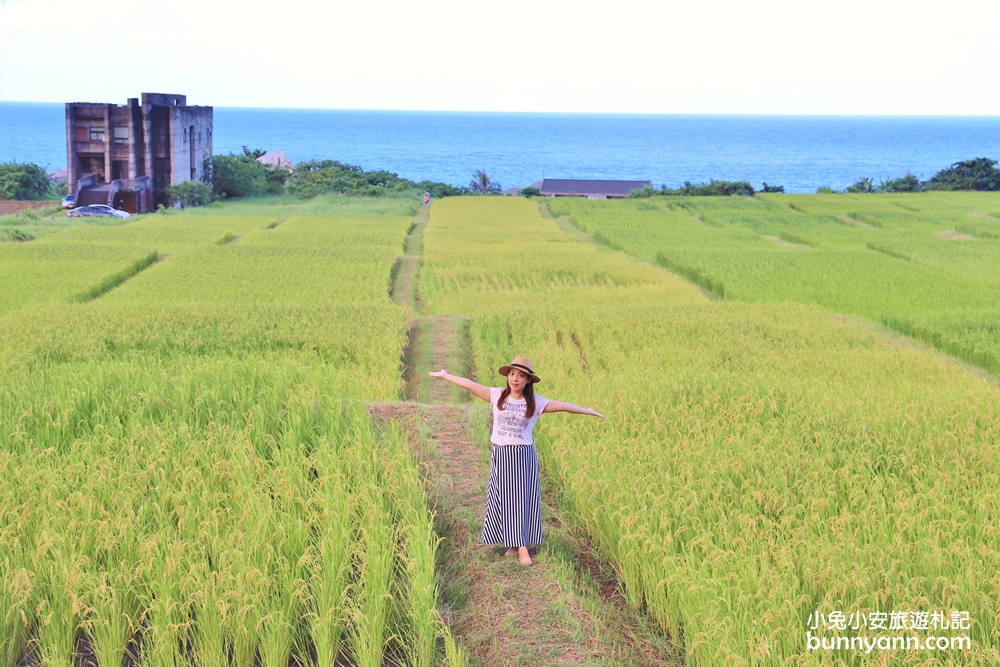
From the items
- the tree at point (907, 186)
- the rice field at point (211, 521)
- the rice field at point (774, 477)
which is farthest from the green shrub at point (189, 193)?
Answer: the tree at point (907, 186)

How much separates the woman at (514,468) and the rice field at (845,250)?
8.91m

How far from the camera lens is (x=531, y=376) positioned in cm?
488

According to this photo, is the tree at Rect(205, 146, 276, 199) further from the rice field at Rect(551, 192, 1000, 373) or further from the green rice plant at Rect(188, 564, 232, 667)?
the green rice plant at Rect(188, 564, 232, 667)

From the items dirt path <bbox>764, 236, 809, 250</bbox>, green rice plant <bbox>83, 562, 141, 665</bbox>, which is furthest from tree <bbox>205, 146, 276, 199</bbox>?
green rice plant <bbox>83, 562, 141, 665</bbox>

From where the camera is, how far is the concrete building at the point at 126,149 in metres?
36.3

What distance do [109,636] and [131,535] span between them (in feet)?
2.29

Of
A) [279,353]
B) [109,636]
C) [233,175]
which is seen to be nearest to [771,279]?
[279,353]

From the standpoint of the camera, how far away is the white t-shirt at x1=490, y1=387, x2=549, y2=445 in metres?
4.99

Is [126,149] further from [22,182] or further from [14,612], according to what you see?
[14,612]

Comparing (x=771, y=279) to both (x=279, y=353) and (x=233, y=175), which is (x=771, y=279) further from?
(x=233, y=175)

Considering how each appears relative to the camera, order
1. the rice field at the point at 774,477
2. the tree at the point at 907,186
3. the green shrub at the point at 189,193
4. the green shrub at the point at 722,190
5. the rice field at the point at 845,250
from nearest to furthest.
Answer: the rice field at the point at 774,477 → the rice field at the point at 845,250 → the green shrub at the point at 189,193 → the green shrub at the point at 722,190 → the tree at the point at 907,186

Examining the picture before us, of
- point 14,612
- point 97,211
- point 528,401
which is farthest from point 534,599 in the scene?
point 97,211

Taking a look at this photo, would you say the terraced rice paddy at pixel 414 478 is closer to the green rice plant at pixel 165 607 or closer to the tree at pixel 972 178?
the green rice plant at pixel 165 607

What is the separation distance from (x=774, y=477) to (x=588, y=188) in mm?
47219
